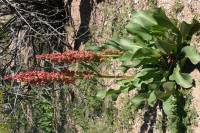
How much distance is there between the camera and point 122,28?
6.86m

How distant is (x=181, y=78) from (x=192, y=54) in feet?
0.88

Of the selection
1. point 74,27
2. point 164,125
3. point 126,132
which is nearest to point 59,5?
point 74,27

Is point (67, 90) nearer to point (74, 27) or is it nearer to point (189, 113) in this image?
point (74, 27)

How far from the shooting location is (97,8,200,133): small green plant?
207 inches

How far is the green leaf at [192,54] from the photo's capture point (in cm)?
Answer: 524

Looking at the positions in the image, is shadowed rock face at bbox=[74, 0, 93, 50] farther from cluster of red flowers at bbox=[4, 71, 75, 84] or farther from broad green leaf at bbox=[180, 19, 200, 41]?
cluster of red flowers at bbox=[4, 71, 75, 84]

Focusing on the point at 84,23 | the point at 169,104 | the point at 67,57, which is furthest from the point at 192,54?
the point at 84,23

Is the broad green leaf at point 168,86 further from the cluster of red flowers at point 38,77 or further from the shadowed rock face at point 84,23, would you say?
the shadowed rock face at point 84,23

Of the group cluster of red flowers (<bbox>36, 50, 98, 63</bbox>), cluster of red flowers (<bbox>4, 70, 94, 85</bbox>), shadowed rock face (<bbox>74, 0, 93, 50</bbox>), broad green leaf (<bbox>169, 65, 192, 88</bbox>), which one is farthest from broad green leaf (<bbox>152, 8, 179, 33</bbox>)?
shadowed rock face (<bbox>74, 0, 93, 50</bbox>)

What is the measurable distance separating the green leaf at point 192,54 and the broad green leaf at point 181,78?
160mm

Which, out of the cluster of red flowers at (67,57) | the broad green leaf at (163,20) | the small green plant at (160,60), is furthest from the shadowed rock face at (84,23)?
the cluster of red flowers at (67,57)

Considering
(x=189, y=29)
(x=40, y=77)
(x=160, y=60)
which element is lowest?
(x=160, y=60)

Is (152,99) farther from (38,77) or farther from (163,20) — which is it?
(38,77)

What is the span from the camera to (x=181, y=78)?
5.26 m
